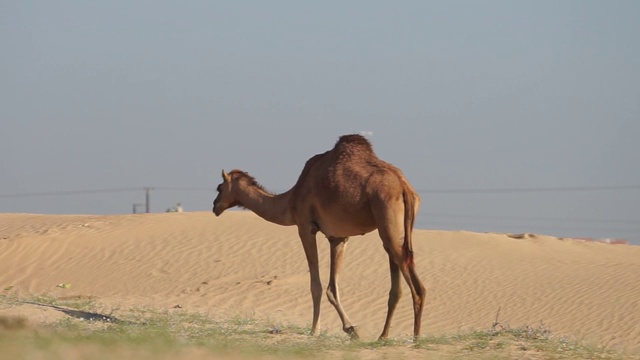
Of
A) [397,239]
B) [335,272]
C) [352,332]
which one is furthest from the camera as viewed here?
[335,272]

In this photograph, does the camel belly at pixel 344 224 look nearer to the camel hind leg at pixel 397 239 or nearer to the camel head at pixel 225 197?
the camel hind leg at pixel 397 239

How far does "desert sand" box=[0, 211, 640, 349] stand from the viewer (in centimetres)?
2041

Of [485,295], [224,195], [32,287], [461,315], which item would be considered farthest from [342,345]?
[32,287]

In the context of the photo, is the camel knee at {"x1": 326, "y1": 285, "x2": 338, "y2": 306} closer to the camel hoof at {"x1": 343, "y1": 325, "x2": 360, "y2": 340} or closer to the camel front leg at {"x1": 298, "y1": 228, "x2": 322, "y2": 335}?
the camel front leg at {"x1": 298, "y1": 228, "x2": 322, "y2": 335}

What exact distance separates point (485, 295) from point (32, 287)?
923 cm

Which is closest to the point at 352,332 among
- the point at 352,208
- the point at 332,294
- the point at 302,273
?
the point at 332,294

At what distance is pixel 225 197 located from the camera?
52.7ft

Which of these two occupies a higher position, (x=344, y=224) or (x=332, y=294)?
(x=344, y=224)

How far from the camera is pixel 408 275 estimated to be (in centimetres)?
1270

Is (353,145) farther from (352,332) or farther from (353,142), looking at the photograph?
(352,332)

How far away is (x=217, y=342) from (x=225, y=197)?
5.21m

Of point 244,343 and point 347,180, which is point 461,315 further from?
point 244,343

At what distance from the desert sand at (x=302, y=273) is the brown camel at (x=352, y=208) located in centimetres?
392

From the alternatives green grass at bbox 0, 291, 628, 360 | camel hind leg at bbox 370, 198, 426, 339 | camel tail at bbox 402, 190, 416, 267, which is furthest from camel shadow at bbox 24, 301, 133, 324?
camel tail at bbox 402, 190, 416, 267
